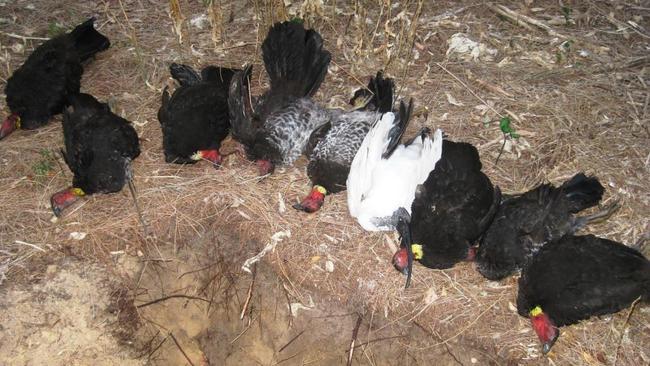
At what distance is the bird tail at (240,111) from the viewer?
14.6ft

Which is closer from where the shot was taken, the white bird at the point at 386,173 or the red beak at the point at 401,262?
the red beak at the point at 401,262

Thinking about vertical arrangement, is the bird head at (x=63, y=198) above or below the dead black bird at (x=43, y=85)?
below

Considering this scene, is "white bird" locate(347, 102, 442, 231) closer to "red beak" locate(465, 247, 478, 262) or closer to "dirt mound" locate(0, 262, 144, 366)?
"red beak" locate(465, 247, 478, 262)

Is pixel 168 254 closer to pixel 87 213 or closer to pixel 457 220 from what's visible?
pixel 87 213

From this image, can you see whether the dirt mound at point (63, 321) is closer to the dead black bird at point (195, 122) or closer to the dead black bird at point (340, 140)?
the dead black bird at point (195, 122)

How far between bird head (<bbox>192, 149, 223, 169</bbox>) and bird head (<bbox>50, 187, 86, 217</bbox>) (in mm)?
967

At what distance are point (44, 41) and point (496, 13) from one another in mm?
4902

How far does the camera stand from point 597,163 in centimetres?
445

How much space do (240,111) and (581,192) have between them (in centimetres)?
281

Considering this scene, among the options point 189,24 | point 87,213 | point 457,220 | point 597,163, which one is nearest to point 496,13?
point 597,163

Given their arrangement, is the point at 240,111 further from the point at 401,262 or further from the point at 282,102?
the point at 401,262

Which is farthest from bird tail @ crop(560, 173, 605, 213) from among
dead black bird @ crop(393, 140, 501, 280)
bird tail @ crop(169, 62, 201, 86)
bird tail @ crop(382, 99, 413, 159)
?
bird tail @ crop(169, 62, 201, 86)

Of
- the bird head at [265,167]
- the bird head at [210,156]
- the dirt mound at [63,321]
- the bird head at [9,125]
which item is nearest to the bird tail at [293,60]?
the bird head at [265,167]

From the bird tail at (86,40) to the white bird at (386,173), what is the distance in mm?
2972
